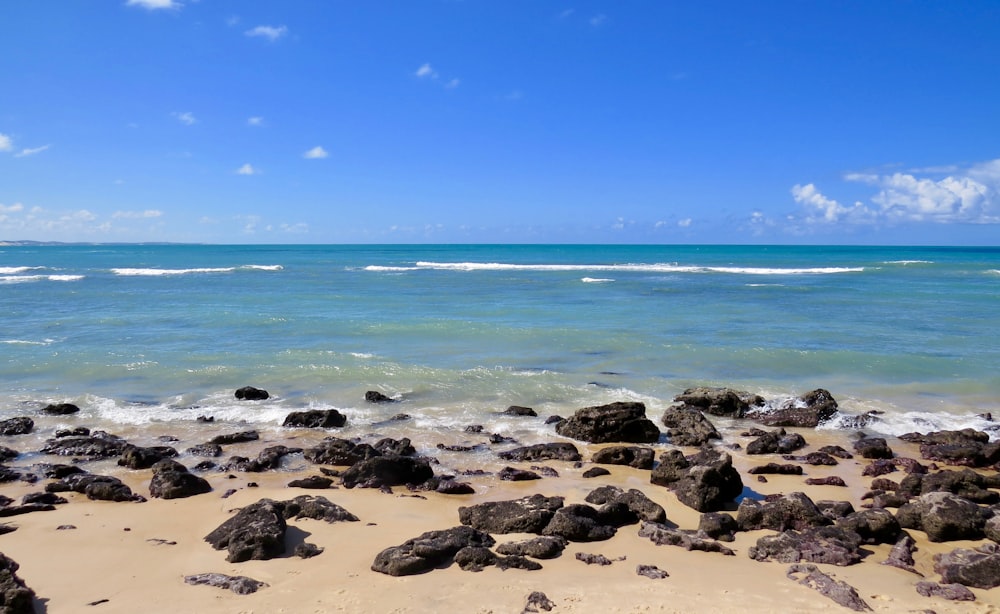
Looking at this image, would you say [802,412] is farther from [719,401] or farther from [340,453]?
[340,453]

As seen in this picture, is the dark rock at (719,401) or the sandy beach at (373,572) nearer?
the sandy beach at (373,572)

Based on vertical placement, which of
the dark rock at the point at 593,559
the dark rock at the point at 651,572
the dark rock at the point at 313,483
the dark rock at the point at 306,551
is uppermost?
the dark rock at the point at 651,572

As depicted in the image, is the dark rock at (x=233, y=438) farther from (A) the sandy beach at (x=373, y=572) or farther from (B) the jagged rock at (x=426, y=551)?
(B) the jagged rock at (x=426, y=551)

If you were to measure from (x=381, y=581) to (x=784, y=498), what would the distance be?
4878mm

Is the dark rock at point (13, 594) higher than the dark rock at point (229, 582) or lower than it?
higher

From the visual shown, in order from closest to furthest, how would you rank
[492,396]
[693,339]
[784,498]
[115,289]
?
[784,498] → [492,396] → [693,339] → [115,289]

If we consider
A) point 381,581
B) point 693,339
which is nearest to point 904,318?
point 693,339

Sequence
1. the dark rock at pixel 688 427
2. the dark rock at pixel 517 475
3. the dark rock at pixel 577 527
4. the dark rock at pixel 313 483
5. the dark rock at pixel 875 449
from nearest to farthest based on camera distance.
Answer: the dark rock at pixel 577 527 < the dark rock at pixel 313 483 < the dark rock at pixel 517 475 < the dark rock at pixel 875 449 < the dark rock at pixel 688 427

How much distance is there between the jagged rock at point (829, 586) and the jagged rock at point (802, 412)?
657 cm

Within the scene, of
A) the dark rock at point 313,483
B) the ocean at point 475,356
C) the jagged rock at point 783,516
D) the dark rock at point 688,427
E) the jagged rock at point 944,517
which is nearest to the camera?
the jagged rock at point 944,517

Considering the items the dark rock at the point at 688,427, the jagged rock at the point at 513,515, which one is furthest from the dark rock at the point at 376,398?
the jagged rock at the point at 513,515

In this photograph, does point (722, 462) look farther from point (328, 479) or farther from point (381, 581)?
point (328, 479)

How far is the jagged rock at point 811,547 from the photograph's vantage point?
6746 millimetres

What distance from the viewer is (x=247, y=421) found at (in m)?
12.6
